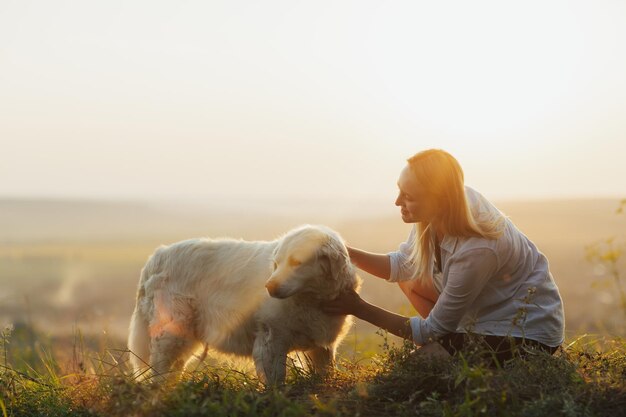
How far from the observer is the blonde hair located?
454cm

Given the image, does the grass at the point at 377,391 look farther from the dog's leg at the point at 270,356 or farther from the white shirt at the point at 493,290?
the white shirt at the point at 493,290

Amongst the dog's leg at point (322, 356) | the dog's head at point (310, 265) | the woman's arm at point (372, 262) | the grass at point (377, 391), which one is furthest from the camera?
the woman's arm at point (372, 262)

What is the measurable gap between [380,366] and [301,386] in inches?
23.9

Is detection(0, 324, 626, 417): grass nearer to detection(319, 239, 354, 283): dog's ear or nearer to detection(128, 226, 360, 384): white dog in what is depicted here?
detection(128, 226, 360, 384): white dog

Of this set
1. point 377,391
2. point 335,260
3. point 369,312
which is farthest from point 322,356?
point 377,391

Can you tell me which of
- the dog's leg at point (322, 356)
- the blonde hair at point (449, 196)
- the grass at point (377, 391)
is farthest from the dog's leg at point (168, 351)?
the blonde hair at point (449, 196)

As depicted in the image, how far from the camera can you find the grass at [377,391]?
327 cm

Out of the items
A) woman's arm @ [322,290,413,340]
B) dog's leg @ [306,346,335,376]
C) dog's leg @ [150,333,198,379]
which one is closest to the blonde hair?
woman's arm @ [322,290,413,340]

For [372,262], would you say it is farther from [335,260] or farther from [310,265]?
[310,265]

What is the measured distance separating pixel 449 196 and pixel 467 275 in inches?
23.0

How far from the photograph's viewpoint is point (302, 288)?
458cm

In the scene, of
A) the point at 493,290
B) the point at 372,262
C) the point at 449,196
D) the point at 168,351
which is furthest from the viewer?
the point at 372,262

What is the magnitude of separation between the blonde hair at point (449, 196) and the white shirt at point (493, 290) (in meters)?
0.07

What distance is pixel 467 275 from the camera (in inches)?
175
